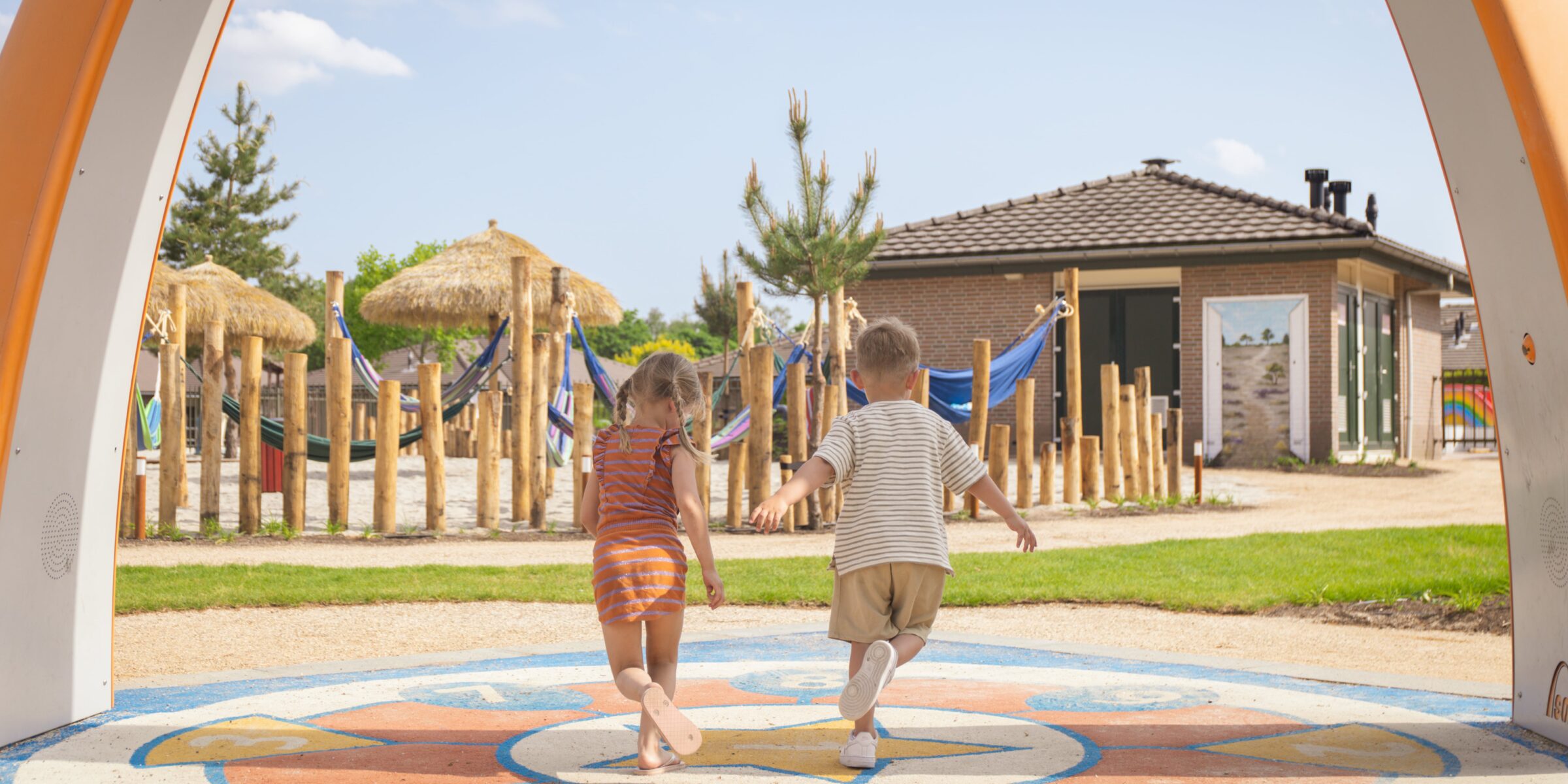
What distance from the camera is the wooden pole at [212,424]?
11.5 meters

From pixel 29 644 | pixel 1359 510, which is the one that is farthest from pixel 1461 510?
pixel 29 644

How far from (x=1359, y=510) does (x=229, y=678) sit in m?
12.2

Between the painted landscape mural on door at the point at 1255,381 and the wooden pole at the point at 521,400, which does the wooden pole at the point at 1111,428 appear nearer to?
the painted landscape mural on door at the point at 1255,381

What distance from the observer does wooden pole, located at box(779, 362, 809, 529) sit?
1241 cm

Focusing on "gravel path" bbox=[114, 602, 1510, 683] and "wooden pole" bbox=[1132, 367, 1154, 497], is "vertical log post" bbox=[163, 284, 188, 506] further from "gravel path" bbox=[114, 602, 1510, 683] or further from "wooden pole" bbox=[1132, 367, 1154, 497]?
"wooden pole" bbox=[1132, 367, 1154, 497]

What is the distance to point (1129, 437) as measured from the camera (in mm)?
14820

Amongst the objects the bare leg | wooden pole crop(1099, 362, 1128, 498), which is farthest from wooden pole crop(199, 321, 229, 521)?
the bare leg

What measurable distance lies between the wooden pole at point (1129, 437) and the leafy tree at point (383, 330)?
1466 inches

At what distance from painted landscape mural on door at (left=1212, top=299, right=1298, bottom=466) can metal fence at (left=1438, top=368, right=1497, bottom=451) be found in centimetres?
1020

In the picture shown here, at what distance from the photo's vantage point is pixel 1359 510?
46.8 feet

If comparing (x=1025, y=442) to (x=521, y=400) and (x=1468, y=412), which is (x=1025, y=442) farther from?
(x=1468, y=412)

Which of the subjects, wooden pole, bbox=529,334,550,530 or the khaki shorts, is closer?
the khaki shorts

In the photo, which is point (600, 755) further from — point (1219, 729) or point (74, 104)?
point (74, 104)

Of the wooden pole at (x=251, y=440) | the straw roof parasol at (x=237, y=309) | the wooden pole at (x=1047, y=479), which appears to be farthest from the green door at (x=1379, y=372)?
the straw roof parasol at (x=237, y=309)
